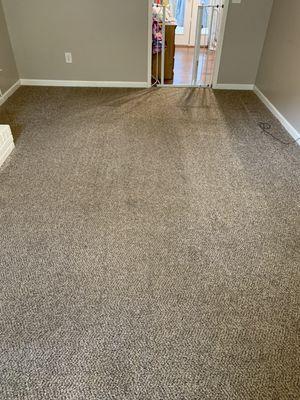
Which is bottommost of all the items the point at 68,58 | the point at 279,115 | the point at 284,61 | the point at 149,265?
the point at 149,265

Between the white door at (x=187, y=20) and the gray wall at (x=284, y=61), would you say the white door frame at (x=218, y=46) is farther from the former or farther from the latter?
the white door at (x=187, y=20)

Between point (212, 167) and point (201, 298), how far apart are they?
4.05 feet

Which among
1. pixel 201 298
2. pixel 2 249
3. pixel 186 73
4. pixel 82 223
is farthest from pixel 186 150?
pixel 186 73

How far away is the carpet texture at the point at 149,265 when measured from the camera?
1150 mm

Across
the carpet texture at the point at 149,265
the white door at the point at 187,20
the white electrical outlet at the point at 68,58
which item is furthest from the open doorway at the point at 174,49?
the carpet texture at the point at 149,265

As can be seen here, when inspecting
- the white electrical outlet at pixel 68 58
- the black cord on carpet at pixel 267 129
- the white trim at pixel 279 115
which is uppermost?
the white electrical outlet at pixel 68 58

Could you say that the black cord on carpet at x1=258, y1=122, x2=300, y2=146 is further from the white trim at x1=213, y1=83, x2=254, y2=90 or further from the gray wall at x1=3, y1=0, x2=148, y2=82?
the gray wall at x1=3, y1=0, x2=148, y2=82

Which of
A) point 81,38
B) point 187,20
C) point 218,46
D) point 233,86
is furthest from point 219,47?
point 187,20

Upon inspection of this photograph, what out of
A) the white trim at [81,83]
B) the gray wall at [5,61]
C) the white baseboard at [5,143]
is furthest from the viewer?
the white trim at [81,83]

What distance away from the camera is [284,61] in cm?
303

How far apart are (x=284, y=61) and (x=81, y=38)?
91.5 inches

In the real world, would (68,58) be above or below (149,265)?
above

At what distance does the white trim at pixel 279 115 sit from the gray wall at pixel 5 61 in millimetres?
3056

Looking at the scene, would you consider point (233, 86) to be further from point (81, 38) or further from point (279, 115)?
point (81, 38)
